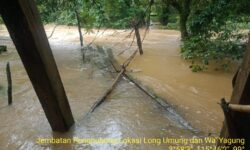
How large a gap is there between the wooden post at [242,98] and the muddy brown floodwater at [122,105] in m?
2.05

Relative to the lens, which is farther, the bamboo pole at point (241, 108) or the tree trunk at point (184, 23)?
the tree trunk at point (184, 23)

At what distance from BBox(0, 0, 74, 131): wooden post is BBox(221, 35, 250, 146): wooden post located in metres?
1.96

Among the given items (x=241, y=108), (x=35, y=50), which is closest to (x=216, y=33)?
(x=35, y=50)

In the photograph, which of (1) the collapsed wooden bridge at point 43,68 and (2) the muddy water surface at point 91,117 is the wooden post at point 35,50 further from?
(2) the muddy water surface at point 91,117

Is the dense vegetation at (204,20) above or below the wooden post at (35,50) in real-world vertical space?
below

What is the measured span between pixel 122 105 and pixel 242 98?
13.2ft

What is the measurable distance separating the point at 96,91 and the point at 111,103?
39.0 inches

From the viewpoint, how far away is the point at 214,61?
9500 mm

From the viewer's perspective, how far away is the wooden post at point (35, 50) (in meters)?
2.79

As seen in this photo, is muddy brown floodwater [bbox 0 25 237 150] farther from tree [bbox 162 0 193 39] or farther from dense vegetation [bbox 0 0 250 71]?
tree [bbox 162 0 193 39]

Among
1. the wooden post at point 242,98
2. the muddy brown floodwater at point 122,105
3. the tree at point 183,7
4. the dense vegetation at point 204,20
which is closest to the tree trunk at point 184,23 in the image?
the tree at point 183,7

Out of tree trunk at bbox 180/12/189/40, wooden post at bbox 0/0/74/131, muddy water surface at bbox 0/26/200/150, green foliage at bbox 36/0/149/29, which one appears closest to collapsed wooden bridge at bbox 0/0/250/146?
Answer: wooden post at bbox 0/0/74/131

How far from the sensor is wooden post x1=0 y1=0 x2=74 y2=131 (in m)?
2.79

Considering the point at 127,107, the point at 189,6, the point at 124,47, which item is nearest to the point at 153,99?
the point at 127,107
